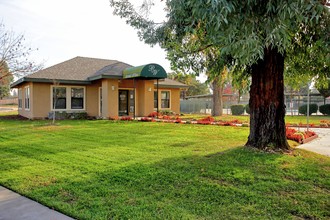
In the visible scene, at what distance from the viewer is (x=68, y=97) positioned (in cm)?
1952

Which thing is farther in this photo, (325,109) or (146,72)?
(325,109)

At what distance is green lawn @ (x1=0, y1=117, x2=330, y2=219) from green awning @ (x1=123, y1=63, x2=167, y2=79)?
982 centimetres

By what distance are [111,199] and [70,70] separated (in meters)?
17.9

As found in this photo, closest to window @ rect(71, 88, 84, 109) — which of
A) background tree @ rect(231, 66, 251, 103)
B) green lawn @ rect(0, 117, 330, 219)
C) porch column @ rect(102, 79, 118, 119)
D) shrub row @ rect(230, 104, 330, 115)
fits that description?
porch column @ rect(102, 79, 118, 119)

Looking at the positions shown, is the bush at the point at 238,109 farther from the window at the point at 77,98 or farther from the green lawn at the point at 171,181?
the green lawn at the point at 171,181

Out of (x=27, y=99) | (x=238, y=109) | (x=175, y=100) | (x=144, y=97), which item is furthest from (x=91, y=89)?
(x=238, y=109)

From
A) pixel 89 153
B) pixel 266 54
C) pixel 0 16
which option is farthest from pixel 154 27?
pixel 0 16

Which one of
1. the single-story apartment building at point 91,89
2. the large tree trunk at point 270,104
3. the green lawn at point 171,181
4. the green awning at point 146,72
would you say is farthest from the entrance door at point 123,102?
the large tree trunk at point 270,104

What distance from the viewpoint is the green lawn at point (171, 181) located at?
3.71m

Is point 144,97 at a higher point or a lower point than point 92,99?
higher

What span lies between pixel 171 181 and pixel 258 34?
2732 millimetres

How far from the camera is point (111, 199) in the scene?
161 inches

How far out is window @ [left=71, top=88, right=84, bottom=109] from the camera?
19.7 m

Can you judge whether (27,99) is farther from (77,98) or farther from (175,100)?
(175,100)
